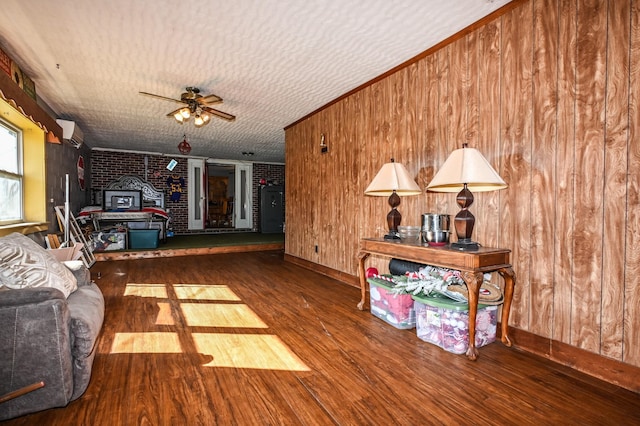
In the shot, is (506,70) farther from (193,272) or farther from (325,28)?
(193,272)

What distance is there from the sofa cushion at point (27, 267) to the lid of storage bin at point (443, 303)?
2415 mm

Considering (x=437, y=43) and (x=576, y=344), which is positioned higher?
(x=437, y=43)

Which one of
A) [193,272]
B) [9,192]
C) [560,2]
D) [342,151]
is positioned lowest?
[193,272]

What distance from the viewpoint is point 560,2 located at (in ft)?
6.72

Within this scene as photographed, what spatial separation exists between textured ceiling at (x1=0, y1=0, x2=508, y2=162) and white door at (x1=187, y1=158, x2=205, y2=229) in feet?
14.1

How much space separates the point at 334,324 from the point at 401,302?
0.59 meters

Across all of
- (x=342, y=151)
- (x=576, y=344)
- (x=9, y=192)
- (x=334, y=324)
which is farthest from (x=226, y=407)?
(x=9, y=192)

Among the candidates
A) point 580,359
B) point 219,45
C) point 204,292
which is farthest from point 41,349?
point 580,359

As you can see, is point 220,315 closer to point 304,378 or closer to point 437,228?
point 304,378

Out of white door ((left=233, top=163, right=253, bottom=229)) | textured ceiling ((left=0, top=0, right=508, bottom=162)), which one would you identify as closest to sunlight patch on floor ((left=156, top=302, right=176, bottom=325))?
textured ceiling ((left=0, top=0, right=508, bottom=162))

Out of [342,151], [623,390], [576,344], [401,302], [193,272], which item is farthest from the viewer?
[193,272]

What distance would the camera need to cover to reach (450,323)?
2.18 meters

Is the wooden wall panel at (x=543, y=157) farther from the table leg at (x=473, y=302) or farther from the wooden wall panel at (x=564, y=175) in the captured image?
the table leg at (x=473, y=302)

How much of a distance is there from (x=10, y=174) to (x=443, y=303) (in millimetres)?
4600
